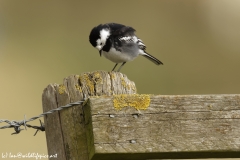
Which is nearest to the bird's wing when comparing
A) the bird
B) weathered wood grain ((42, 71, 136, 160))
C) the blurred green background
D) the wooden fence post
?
the bird

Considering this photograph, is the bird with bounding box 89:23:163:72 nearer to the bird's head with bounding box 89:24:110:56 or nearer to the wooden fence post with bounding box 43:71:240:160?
the bird's head with bounding box 89:24:110:56

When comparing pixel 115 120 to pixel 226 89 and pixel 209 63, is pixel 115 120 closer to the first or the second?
pixel 226 89

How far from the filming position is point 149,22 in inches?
537

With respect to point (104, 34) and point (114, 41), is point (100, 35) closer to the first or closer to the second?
point (104, 34)

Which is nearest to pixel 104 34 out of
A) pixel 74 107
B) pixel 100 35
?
pixel 100 35

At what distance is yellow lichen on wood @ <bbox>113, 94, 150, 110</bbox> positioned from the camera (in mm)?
2707

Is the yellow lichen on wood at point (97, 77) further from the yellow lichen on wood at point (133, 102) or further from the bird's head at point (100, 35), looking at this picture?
the bird's head at point (100, 35)

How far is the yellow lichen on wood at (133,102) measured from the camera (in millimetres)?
2707

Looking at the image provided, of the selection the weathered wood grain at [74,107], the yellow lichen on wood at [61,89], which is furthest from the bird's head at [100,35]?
the yellow lichen on wood at [61,89]

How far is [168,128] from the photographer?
2707mm

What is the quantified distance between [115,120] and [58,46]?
9.34 metres

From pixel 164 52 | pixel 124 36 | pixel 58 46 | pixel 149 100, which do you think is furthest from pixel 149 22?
pixel 149 100

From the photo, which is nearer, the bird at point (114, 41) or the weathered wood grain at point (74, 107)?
the weathered wood grain at point (74, 107)

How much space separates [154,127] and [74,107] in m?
0.45
